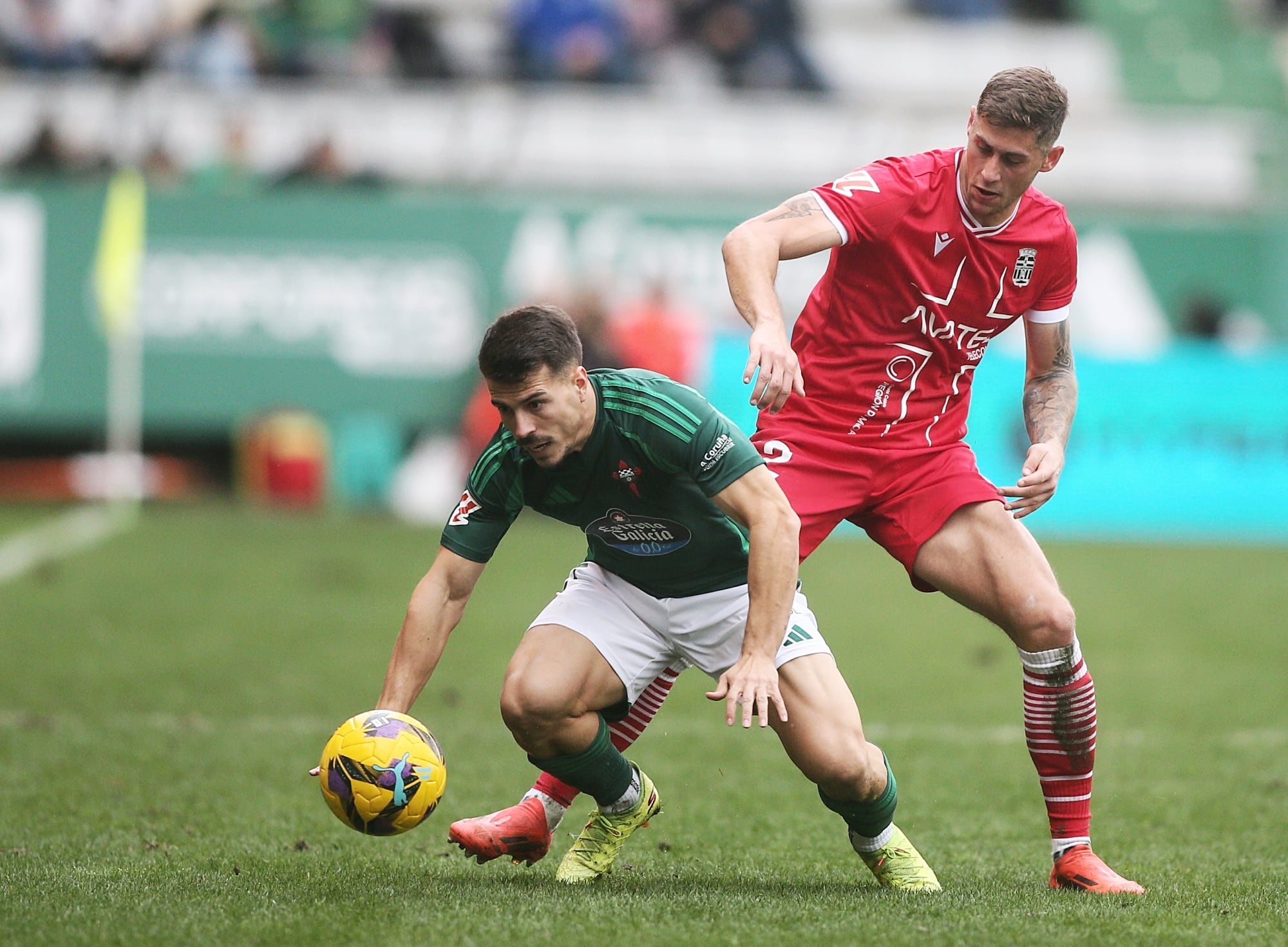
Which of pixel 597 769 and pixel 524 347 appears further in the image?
pixel 597 769

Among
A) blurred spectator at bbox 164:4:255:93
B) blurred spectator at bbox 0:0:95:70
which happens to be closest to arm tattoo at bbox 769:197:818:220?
blurred spectator at bbox 164:4:255:93

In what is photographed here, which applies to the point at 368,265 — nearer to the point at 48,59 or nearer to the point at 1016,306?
the point at 48,59

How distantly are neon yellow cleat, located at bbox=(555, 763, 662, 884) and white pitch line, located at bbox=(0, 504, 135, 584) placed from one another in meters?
8.06

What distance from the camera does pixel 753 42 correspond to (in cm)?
2188

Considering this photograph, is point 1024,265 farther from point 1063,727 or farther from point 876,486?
point 1063,727

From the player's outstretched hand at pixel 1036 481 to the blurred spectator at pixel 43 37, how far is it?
662 inches

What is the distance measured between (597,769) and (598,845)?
28 centimetres

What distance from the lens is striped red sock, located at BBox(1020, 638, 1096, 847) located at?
5.53 metres

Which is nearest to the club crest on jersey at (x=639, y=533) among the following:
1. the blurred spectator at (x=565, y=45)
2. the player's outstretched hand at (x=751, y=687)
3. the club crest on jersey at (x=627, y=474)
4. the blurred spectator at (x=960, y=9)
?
the club crest on jersey at (x=627, y=474)

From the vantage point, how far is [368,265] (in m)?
17.5

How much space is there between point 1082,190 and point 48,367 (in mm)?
11924

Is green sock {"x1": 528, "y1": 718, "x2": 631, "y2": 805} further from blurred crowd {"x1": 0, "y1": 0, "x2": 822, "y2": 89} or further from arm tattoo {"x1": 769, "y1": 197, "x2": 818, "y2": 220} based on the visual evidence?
blurred crowd {"x1": 0, "y1": 0, "x2": 822, "y2": 89}

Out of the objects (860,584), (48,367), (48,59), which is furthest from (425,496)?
(48,59)

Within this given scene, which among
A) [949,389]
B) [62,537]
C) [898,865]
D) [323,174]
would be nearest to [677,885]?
[898,865]
